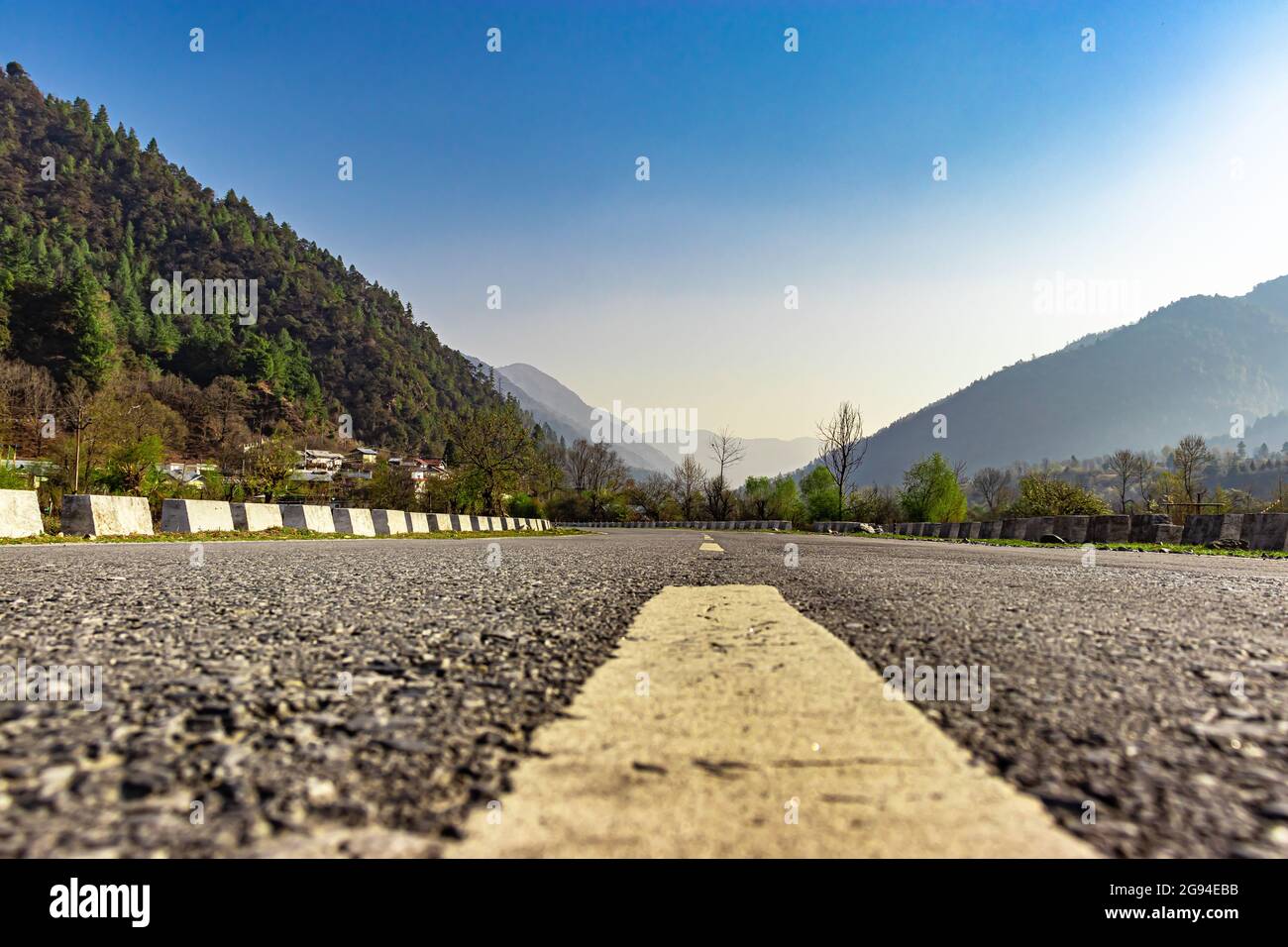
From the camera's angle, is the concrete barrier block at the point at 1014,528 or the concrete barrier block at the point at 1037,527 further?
the concrete barrier block at the point at 1014,528

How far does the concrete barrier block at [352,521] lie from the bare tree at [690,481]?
4874 centimetres

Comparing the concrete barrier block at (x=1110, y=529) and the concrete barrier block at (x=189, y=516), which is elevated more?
the concrete barrier block at (x=189, y=516)

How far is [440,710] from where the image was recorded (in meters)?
1.66

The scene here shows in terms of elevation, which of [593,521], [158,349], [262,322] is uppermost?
[262,322]

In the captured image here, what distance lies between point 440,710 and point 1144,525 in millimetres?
19501

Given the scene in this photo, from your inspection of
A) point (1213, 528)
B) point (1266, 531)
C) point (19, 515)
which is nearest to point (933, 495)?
point (1213, 528)

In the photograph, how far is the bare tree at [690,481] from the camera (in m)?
65.9

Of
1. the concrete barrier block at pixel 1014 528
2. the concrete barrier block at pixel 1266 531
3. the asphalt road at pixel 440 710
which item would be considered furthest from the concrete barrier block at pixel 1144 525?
the asphalt road at pixel 440 710

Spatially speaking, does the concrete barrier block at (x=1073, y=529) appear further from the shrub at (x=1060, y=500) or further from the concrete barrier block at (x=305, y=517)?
the concrete barrier block at (x=305, y=517)

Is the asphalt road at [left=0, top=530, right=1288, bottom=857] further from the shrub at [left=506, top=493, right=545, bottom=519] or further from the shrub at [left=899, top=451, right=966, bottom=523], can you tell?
the shrub at [left=506, top=493, right=545, bottom=519]
